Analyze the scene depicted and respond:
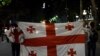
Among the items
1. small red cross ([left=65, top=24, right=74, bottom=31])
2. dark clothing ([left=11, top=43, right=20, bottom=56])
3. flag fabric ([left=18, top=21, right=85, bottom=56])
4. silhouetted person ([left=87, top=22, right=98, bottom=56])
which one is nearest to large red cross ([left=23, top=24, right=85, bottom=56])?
flag fabric ([left=18, top=21, right=85, bottom=56])

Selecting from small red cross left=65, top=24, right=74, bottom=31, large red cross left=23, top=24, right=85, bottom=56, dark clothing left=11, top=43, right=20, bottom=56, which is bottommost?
dark clothing left=11, top=43, right=20, bottom=56

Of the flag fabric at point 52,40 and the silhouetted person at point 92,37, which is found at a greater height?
the flag fabric at point 52,40

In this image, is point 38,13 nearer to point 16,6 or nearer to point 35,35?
point 16,6

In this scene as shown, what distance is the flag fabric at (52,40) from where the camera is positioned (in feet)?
33.4

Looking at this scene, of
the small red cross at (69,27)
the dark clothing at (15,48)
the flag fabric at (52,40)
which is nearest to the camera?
the flag fabric at (52,40)

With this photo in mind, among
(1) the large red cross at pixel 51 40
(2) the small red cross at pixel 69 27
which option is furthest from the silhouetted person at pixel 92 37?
(1) the large red cross at pixel 51 40

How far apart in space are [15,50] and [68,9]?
3921 cm

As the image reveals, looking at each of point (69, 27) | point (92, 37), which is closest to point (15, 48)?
point (92, 37)

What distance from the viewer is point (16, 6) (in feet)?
166

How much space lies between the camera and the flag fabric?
401 inches

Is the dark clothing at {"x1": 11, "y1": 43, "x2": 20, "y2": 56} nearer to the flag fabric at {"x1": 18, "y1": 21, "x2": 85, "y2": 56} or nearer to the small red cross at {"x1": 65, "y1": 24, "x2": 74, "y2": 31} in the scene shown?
the flag fabric at {"x1": 18, "y1": 21, "x2": 85, "y2": 56}

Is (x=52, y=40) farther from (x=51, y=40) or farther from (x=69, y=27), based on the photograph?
(x=69, y=27)

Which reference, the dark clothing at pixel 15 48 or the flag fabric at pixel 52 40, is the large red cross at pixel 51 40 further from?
the dark clothing at pixel 15 48

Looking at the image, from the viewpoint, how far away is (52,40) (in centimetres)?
1022
